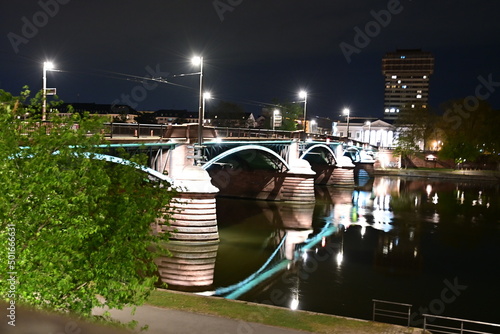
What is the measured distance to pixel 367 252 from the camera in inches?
1057

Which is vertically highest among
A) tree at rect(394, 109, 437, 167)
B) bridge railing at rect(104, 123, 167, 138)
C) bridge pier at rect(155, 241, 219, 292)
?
tree at rect(394, 109, 437, 167)

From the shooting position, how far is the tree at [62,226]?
784cm

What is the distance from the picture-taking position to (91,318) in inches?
341

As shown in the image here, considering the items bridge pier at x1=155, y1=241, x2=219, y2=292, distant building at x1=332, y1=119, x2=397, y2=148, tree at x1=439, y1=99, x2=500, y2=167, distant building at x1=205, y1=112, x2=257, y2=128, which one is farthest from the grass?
distant building at x1=332, y1=119, x2=397, y2=148

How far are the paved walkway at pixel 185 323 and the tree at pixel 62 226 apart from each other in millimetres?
1705

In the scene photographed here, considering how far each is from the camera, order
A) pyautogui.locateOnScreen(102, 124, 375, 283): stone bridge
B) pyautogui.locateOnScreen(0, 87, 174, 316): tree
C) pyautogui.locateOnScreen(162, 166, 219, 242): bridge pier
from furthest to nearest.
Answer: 1. pyautogui.locateOnScreen(162, 166, 219, 242): bridge pier
2. pyautogui.locateOnScreen(102, 124, 375, 283): stone bridge
3. pyautogui.locateOnScreen(0, 87, 174, 316): tree

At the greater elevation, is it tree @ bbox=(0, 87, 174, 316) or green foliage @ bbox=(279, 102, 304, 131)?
green foliage @ bbox=(279, 102, 304, 131)

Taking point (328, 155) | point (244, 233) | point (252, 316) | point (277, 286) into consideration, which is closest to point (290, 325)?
point (252, 316)

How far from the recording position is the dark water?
1845 centimetres

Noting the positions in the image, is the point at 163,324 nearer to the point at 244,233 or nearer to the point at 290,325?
the point at 290,325

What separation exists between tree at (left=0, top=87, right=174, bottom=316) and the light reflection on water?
949cm

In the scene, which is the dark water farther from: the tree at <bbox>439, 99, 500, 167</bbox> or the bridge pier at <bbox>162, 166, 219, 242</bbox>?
the tree at <bbox>439, 99, 500, 167</bbox>

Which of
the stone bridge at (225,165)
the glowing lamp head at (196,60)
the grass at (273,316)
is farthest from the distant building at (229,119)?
the grass at (273,316)

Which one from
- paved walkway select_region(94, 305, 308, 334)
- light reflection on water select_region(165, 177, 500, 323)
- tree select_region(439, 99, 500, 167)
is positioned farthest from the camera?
tree select_region(439, 99, 500, 167)
